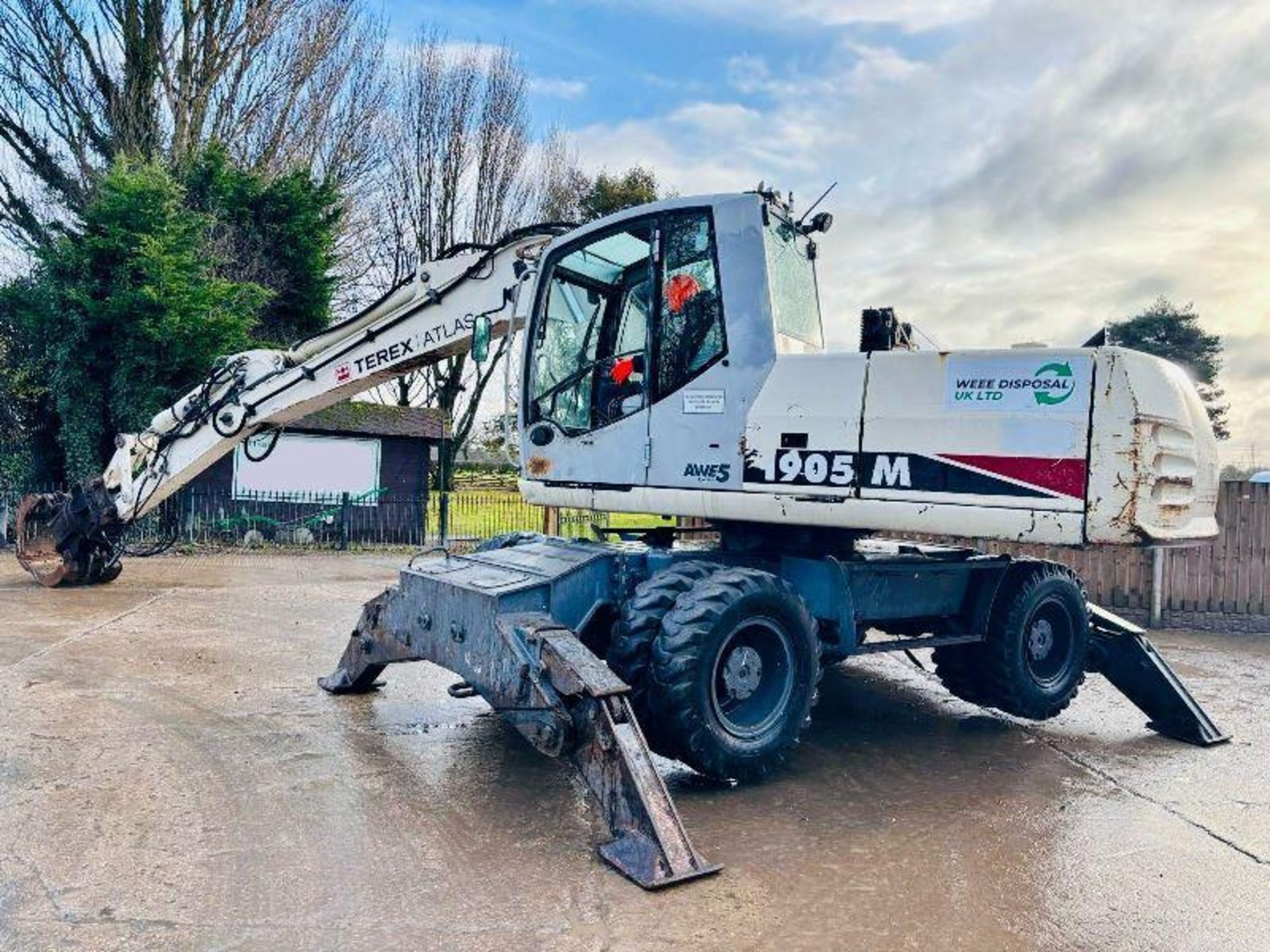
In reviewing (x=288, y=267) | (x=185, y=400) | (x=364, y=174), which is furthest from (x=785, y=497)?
(x=364, y=174)

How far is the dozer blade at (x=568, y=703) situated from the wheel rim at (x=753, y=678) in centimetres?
80

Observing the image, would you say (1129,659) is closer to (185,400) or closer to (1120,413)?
(1120,413)

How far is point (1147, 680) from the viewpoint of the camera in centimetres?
617

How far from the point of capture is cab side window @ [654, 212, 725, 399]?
504 centimetres

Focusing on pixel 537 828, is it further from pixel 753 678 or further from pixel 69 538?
pixel 69 538

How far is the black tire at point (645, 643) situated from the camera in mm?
4410

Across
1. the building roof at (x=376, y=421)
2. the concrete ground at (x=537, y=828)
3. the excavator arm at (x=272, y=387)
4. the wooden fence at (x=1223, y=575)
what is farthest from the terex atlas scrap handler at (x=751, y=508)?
the building roof at (x=376, y=421)

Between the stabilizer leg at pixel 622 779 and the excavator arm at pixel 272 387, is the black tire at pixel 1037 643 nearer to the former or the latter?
the stabilizer leg at pixel 622 779

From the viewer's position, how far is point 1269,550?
33.9 feet

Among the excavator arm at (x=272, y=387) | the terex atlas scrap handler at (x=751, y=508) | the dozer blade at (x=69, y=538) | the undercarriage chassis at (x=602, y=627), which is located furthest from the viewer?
the dozer blade at (x=69, y=538)

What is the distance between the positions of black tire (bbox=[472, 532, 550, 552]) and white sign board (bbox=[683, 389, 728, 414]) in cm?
134

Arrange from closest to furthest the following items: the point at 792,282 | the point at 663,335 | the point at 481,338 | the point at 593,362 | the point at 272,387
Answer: the point at 663,335 → the point at 792,282 → the point at 593,362 → the point at 481,338 → the point at 272,387

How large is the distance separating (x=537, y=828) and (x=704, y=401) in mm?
2264

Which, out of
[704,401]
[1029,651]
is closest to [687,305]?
[704,401]
